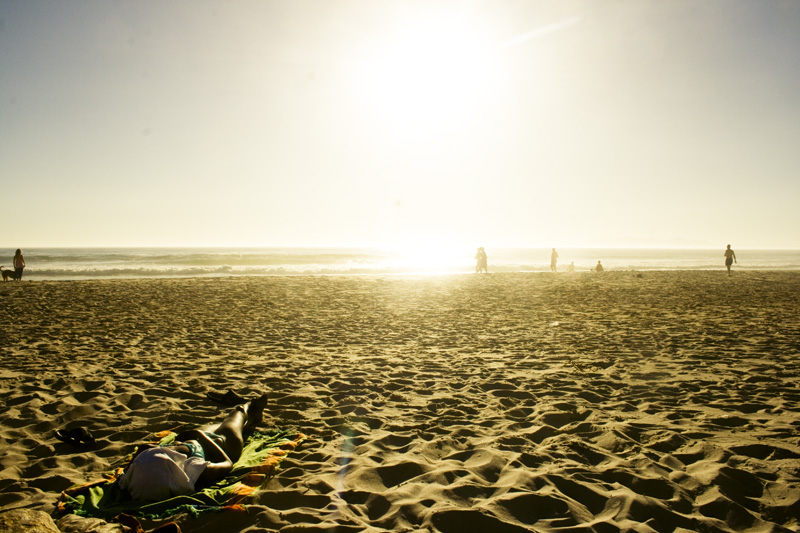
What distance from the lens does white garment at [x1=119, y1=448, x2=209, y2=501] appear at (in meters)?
3.07

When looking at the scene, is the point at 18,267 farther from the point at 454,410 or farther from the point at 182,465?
the point at 454,410

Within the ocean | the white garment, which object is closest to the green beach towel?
the white garment

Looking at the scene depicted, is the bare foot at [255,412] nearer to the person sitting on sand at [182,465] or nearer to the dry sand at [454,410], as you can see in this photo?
the dry sand at [454,410]

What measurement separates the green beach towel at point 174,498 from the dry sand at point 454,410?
0.39ft

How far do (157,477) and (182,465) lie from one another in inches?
7.0

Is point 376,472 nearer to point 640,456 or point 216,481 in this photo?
point 216,481

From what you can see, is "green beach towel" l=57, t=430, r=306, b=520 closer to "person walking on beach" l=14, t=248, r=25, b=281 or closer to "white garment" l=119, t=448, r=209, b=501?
"white garment" l=119, t=448, r=209, b=501

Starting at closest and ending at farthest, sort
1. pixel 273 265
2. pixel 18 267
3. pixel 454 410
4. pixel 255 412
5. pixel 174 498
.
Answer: pixel 174 498 → pixel 255 412 → pixel 454 410 → pixel 18 267 → pixel 273 265

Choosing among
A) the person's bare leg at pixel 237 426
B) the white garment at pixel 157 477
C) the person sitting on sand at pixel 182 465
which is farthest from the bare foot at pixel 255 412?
the white garment at pixel 157 477

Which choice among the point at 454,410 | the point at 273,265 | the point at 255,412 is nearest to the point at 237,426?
the point at 255,412

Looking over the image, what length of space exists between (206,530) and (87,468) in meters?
1.55

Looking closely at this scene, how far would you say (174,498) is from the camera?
A: 3.08 m

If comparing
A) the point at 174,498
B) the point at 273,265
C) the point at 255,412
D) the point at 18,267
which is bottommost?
the point at 174,498

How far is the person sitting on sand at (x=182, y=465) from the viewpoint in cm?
309
